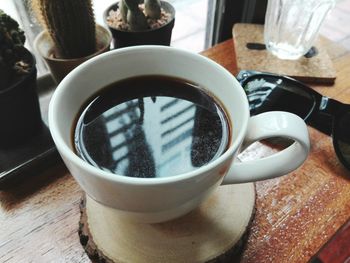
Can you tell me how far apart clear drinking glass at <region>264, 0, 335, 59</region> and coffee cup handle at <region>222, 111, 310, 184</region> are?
14.5 inches

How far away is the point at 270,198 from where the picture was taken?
471 mm

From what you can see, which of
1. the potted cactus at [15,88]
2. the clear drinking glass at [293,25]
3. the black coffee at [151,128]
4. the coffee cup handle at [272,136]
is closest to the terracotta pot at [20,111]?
the potted cactus at [15,88]

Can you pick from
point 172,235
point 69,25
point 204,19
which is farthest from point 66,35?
point 204,19

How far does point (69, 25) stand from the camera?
21.3 inches

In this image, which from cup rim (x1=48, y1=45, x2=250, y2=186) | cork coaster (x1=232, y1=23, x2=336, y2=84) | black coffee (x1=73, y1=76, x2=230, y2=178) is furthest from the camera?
cork coaster (x1=232, y1=23, x2=336, y2=84)

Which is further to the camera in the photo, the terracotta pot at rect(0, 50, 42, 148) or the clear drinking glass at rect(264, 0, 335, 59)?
the clear drinking glass at rect(264, 0, 335, 59)

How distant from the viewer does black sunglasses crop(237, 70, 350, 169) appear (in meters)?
0.56

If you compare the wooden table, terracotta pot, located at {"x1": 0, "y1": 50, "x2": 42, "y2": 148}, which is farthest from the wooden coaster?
terracotta pot, located at {"x1": 0, "y1": 50, "x2": 42, "y2": 148}

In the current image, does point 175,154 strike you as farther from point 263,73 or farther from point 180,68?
point 263,73

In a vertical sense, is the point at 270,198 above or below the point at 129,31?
below

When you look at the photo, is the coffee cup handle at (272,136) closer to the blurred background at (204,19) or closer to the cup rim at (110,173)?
the cup rim at (110,173)

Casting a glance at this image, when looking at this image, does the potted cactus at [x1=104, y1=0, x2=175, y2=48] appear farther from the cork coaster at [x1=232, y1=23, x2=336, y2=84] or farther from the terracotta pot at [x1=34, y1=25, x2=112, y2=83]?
the cork coaster at [x1=232, y1=23, x2=336, y2=84]

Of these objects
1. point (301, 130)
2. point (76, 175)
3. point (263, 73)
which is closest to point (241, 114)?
point (301, 130)

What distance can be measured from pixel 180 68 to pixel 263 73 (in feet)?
0.78
